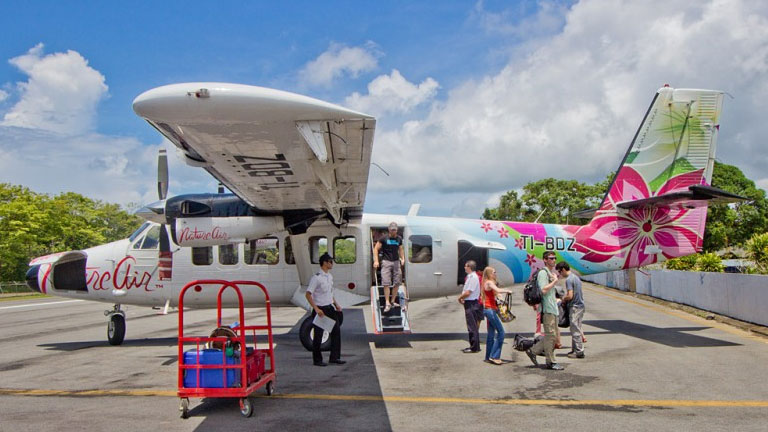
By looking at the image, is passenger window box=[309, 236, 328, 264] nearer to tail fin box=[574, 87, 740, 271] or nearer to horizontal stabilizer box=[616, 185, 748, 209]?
tail fin box=[574, 87, 740, 271]

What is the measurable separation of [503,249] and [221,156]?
317 inches

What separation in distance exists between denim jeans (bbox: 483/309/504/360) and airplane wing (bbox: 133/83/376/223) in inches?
131

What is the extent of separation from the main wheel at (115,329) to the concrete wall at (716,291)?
15.1 metres

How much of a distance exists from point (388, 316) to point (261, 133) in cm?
641

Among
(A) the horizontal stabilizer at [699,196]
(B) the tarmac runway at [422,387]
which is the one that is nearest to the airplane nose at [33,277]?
(B) the tarmac runway at [422,387]

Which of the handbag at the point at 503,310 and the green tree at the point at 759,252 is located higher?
the green tree at the point at 759,252

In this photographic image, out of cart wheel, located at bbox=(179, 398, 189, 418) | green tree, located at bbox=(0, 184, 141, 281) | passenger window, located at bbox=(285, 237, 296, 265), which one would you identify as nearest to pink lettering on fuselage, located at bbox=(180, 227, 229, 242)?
passenger window, located at bbox=(285, 237, 296, 265)

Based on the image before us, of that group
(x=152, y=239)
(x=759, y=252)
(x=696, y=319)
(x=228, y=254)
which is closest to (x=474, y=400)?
(x=228, y=254)

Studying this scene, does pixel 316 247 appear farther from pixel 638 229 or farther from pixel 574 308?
pixel 638 229

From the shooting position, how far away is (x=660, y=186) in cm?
1247

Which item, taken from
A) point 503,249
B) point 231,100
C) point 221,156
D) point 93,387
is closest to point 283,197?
point 221,156

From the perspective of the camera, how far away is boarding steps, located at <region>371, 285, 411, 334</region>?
10.6 m

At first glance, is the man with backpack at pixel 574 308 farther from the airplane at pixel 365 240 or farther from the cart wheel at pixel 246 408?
the cart wheel at pixel 246 408

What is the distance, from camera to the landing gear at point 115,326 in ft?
38.1
